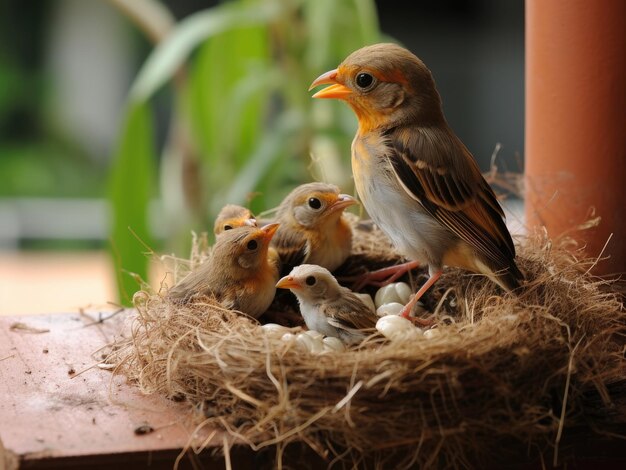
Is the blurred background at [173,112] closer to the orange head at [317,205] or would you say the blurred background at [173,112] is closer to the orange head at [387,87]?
the orange head at [317,205]

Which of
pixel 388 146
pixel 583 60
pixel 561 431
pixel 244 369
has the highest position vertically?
pixel 583 60

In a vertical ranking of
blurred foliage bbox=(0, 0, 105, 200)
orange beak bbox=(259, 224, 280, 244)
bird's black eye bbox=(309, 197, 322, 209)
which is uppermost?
bird's black eye bbox=(309, 197, 322, 209)

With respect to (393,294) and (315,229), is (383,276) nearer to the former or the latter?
(393,294)

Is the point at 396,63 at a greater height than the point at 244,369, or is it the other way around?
the point at 396,63

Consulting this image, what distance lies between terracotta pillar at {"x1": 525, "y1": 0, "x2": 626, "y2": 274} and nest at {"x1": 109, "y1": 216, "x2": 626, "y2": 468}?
49 cm

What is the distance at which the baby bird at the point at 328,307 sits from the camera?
2.38 metres

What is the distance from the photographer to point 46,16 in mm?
7715

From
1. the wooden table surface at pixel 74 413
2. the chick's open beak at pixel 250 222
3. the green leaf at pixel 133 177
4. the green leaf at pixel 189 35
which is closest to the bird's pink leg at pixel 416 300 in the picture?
the chick's open beak at pixel 250 222

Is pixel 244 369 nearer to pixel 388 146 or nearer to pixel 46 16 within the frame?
pixel 388 146

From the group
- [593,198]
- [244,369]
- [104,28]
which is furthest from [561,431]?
[104,28]

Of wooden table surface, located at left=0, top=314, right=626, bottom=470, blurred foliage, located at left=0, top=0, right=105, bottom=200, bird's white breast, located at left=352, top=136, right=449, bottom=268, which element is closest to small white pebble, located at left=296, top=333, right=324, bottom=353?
wooden table surface, located at left=0, top=314, right=626, bottom=470

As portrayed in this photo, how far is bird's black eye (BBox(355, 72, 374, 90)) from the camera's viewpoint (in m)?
2.46

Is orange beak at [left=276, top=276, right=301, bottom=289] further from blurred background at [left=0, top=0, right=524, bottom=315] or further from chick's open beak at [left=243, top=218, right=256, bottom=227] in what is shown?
blurred background at [left=0, top=0, right=524, bottom=315]

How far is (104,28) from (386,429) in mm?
6371
